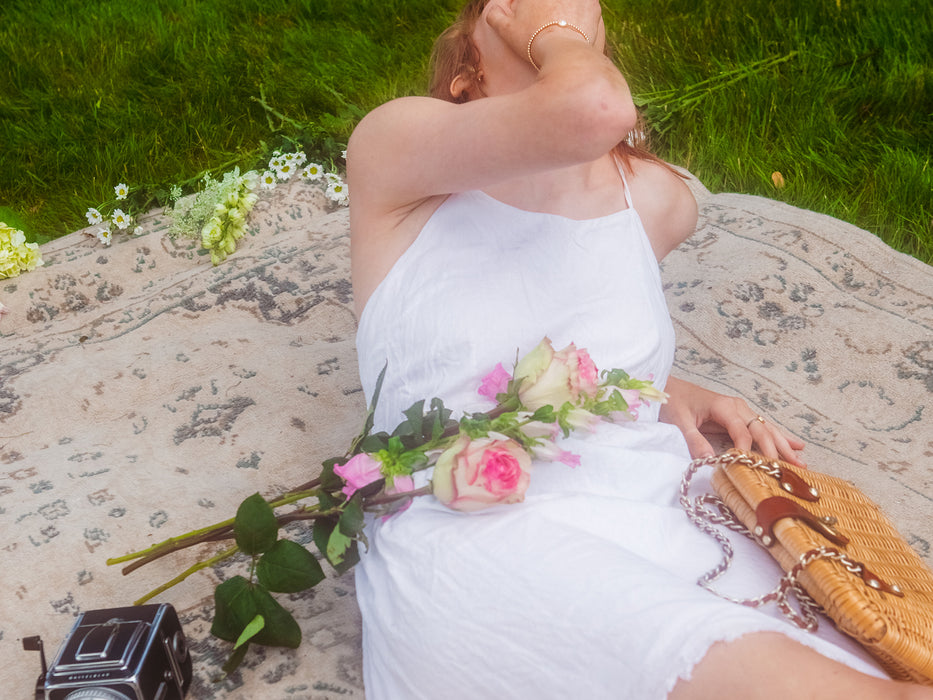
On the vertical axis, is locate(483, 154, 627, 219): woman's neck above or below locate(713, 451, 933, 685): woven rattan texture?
above

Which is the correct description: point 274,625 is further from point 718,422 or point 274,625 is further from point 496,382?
point 718,422

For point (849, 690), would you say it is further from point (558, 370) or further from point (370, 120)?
point (370, 120)

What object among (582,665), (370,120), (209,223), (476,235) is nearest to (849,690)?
(582,665)

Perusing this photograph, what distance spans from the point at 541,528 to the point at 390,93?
8.74 ft

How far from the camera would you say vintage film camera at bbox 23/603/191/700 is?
4.52 feet

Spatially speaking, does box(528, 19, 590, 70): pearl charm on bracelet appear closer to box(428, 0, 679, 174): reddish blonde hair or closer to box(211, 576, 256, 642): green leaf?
box(428, 0, 679, 174): reddish blonde hair

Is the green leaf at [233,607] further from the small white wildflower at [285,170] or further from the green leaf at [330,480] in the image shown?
the small white wildflower at [285,170]

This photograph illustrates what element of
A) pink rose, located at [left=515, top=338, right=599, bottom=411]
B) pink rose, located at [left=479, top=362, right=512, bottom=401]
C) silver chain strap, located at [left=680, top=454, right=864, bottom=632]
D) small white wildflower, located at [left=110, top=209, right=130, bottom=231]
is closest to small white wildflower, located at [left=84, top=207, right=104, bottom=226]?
small white wildflower, located at [left=110, top=209, right=130, bottom=231]

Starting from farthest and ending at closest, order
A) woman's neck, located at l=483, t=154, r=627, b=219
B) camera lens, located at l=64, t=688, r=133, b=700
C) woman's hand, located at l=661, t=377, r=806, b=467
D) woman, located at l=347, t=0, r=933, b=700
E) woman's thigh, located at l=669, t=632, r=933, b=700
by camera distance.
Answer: woman's hand, located at l=661, t=377, r=806, b=467 < woman's neck, located at l=483, t=154, r=627, b=219 < camera lens, located at l=64, t=688, r=133, b=700 < woman, located at l=347, t=0, r=933, b=700 < woman's thigh, located at l=669, t=632, r=933, b=700

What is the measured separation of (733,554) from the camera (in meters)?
1.48

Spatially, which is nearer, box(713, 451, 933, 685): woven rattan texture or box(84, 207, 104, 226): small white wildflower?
box(713, 451, 933, 685): woven rattan texture

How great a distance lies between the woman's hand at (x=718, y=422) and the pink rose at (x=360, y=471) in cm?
80

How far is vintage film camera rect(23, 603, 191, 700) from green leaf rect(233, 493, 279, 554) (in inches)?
6.7

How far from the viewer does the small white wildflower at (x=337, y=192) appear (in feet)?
10.8
